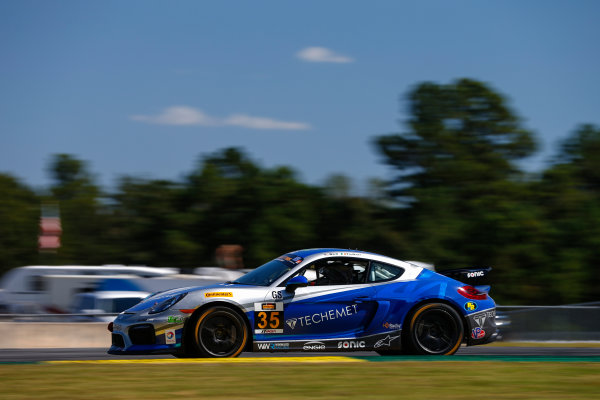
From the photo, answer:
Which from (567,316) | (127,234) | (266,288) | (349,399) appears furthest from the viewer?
(127,234)

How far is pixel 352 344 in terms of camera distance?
962 cm

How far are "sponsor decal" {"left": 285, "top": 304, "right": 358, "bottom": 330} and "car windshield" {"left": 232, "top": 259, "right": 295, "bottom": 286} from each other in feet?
1.85

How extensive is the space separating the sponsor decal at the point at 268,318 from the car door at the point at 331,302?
0.07 metres

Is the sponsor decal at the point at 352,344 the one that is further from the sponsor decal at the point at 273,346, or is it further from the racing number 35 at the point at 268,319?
the racing number 35 at the point at 268,319

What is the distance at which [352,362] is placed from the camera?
8.66 meters

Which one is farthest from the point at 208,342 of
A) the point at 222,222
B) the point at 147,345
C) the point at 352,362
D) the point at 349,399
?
the point at 222,222

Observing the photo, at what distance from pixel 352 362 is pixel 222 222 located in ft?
151

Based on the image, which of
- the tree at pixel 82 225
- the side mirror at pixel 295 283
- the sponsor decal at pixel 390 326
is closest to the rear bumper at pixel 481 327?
the sponsor decal at pixel 390 326

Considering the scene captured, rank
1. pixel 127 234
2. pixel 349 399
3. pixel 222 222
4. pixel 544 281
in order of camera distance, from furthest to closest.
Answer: pixel 127 234 < pixel 222 222 < pixel 544 281 < pixel 349 399

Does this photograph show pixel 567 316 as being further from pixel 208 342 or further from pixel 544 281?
pixel 544 281

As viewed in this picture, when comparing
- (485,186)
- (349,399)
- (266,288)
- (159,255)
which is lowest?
(349,399)

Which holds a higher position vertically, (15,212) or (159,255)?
(15,212)

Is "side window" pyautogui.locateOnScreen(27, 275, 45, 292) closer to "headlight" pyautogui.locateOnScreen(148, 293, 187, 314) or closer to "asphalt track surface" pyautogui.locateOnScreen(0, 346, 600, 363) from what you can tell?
"asphalt track surface" pyautogui.locateOnScreen(0, 346, 600, 363)

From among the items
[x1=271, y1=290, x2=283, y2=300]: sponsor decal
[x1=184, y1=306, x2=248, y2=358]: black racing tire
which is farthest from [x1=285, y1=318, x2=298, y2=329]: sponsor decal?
[x1=184, y1=306, x2=248, y2=358]: black racing tire
